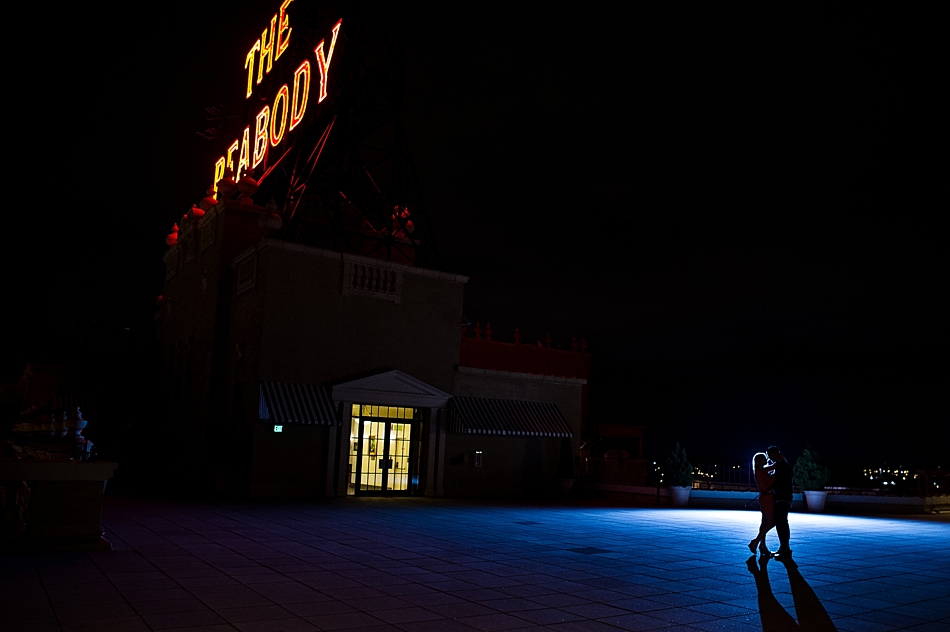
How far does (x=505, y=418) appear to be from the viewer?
80.5ft

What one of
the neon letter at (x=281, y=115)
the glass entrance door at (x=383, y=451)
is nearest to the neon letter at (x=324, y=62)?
the neon letter at (x=281, y=115)

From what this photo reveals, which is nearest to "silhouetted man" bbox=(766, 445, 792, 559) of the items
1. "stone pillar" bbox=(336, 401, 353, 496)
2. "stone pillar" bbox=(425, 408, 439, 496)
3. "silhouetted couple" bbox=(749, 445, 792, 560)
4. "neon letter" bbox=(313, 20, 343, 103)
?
"silhouetted couple" bbox=(749, 445, 792, 560)

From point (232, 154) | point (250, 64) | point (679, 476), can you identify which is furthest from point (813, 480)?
point (250, 64)

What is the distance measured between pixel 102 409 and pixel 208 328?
5.68m

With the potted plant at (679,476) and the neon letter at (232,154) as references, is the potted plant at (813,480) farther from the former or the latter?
the neon letter at (232,154)

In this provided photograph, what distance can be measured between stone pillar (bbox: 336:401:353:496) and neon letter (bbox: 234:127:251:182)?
1322 cm

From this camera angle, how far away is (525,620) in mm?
7055

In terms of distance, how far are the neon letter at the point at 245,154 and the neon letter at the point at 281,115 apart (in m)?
2.36

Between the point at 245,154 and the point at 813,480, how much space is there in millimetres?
24230

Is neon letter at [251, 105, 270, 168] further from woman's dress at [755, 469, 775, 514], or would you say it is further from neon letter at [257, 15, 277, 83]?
woman's dress at [755, 469, 775, 514]

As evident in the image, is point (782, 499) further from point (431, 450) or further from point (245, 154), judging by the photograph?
point (245, 154)

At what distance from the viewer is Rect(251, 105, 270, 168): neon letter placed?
29.6 meters

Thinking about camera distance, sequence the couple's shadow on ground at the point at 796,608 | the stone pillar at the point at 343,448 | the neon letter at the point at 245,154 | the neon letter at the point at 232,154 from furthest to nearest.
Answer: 1. the neon letter at the point at 232,154
2. the neon letter at the point at 245,154
3. the stone pillar at the point at 343,448
4. the couple's shadow on ground at the point at 796,608

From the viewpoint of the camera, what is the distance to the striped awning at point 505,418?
23.6m
